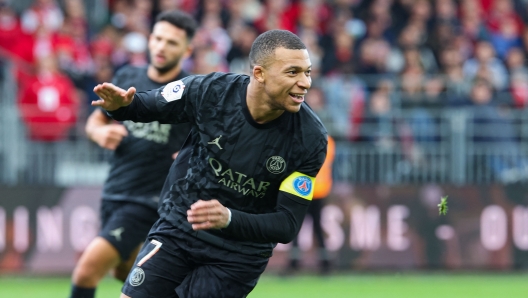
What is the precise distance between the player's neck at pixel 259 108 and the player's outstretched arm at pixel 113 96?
27.6 inches

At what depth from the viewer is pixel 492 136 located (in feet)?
45.8

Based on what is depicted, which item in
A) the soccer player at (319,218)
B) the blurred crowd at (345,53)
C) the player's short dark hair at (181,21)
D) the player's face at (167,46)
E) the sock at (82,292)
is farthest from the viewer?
the blurred crowd at (345,53)

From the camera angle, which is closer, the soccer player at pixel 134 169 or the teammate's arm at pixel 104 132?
the teammate's arm at pixel 104 132

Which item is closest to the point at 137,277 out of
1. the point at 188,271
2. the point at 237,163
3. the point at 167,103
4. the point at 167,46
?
the point at 188,271

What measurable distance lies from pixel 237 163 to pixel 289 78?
1.98 ft

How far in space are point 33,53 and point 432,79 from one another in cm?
623

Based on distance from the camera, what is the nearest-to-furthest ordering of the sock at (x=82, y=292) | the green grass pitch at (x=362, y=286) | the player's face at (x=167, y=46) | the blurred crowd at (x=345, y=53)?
1. the sock at (x=82, y=292)
2. the player's face at (x=167, y=46)
3. the green grass pitch at (x=362, y=286)
4. the blurred crowd at (x=345, y=53)

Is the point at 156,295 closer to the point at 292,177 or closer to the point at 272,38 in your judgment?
Result: the point at 292,177

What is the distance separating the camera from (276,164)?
566 centimetres

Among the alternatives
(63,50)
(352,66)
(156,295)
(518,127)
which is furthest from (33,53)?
(156,295)

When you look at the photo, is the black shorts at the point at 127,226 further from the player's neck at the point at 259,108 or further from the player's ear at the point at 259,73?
the player's ear at the point at 259,73

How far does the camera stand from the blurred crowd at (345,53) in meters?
13.9

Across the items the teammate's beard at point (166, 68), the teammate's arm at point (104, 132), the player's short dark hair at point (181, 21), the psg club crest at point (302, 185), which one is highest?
the player's short dark hair at point (181, 21)

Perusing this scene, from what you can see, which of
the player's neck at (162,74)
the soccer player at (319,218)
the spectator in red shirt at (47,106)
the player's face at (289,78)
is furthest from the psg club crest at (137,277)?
the spectator in red shirt at (47,106)
